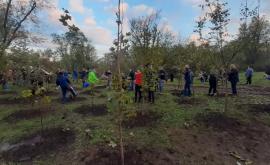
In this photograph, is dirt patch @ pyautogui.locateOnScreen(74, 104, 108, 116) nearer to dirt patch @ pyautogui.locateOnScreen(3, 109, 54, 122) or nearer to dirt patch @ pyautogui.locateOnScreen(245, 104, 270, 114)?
dirt patch @ pyautogui.locateOnScreen(3, 109, 54, 122)

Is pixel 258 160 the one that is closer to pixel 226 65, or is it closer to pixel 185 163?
pixel 185 163

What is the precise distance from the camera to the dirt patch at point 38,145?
30.1 ft

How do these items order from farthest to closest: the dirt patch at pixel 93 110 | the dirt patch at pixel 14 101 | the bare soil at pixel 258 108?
the dirt patch at pixel 14 101, the dirt patch at pixel 93 110, the bare soil at pixel 258 108

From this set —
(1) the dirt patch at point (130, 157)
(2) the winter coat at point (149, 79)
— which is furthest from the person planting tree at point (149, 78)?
(1) the dirt patch at point (130, 157)

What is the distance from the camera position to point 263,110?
13.2m

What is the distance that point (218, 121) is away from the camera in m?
11.5

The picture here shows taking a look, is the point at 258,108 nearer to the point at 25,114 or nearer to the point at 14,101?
the point at 25,114

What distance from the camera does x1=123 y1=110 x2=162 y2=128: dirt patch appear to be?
35.9ft

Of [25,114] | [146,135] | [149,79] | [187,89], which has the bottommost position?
[146,135]

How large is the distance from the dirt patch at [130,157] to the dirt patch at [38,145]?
134 cm

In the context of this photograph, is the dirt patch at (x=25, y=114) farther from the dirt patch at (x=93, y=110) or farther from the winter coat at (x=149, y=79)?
the winter coat at (x=149, y=79)

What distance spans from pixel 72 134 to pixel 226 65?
6.77 metres

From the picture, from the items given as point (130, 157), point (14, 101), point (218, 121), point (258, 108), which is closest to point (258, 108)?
point (258, 108)

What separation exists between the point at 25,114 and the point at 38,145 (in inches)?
192
